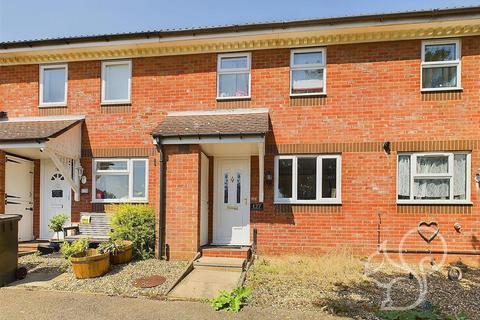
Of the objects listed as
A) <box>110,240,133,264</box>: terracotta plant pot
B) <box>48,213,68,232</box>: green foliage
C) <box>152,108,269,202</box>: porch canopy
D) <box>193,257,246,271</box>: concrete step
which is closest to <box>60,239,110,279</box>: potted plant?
<box>110,240,133,264</box>: terracotta plant pot

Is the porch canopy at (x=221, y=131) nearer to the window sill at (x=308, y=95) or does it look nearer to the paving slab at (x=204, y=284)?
the window sill at (x=308, y=95)

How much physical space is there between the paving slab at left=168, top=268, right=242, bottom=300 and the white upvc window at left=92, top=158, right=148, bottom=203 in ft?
9.79

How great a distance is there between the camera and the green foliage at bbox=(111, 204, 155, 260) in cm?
786

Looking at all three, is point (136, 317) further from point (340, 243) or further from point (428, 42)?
point (428, 42)

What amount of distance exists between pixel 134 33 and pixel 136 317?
22.2ft

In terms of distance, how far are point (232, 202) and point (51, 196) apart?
524 centimetres

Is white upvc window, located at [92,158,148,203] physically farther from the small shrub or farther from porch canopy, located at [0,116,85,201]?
the small shrub

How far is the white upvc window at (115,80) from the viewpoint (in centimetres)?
927

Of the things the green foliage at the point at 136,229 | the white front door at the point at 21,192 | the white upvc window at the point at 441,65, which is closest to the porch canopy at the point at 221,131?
the green foliage at the point at 136,229

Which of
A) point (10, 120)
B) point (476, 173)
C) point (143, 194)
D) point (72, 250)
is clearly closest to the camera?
point (72, 250)

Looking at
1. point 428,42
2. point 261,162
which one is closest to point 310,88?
point 261,162

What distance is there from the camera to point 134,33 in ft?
28.3

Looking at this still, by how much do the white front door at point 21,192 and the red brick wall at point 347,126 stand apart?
119 inches

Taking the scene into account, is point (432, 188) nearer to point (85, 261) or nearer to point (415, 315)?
point (415, 315)
